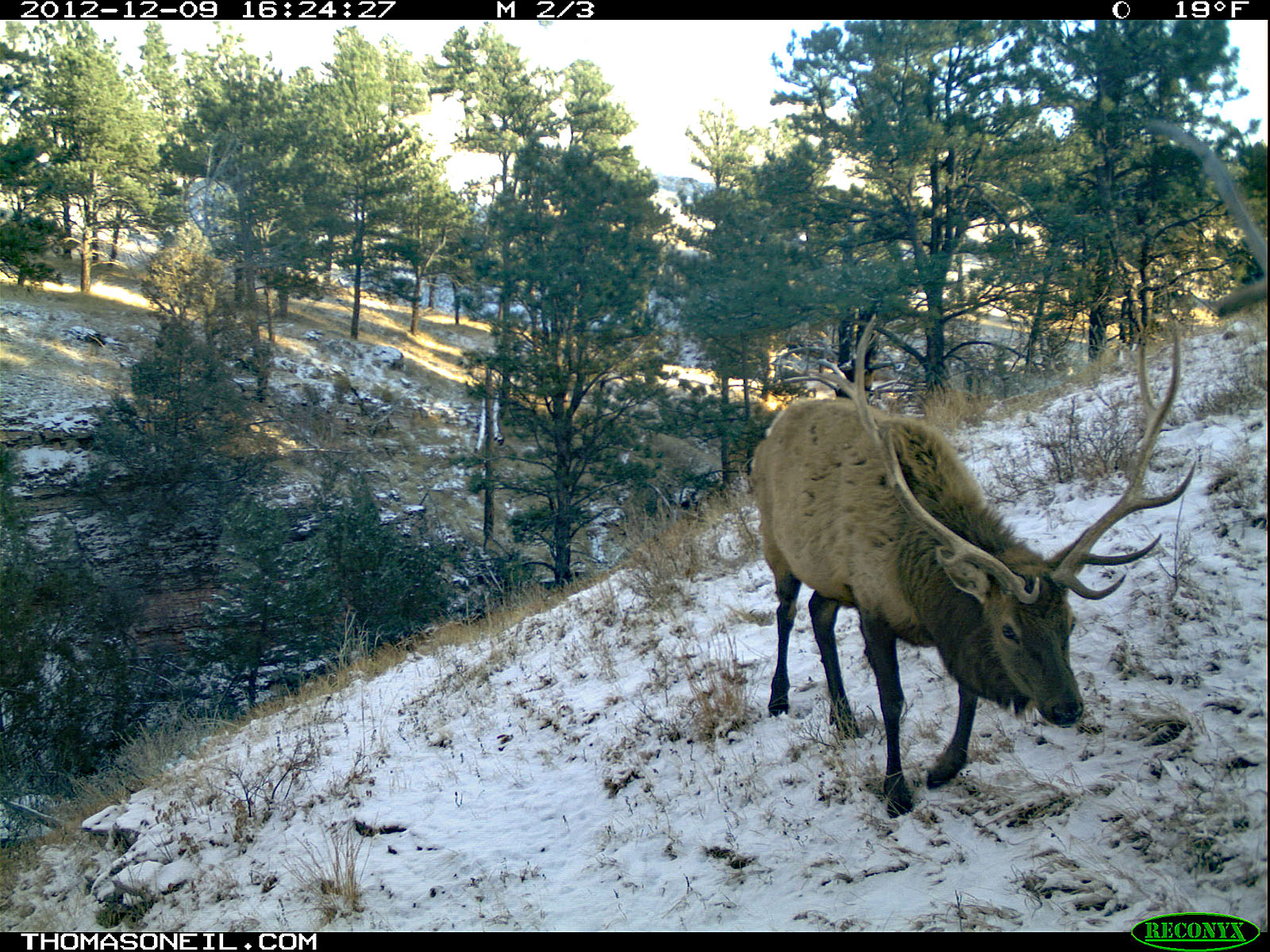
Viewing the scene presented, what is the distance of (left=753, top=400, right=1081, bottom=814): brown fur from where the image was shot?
120 inches

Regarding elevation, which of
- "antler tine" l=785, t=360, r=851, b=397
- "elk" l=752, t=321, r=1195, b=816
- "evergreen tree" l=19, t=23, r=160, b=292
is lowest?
"elk" l=752, t=321, r=1195, b=816

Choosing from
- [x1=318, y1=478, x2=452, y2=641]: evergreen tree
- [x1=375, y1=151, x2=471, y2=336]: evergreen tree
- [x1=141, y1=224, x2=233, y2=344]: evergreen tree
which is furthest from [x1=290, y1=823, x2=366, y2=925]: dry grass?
[x1=375, y1=151, x2=471, y2=336]: evergreen tree

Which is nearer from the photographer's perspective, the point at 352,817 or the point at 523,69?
the point at 352,817

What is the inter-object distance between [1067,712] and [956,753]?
2.80ft

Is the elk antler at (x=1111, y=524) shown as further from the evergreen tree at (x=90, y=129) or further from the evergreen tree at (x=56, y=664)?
the evergreen tree at (x=90, y=129)

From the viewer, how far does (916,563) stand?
3.56 m

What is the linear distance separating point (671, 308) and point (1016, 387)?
43.0 feet

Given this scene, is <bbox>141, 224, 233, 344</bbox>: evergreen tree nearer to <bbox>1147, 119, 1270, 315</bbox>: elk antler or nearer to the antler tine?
the antler tine

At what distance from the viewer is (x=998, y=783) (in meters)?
3.50

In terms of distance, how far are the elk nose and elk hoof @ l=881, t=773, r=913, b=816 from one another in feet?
2.94

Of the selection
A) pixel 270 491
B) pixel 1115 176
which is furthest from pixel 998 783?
pixel 270 491

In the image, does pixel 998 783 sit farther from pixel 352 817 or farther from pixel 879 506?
pixel 352 817

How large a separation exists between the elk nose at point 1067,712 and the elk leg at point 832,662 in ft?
4.62
